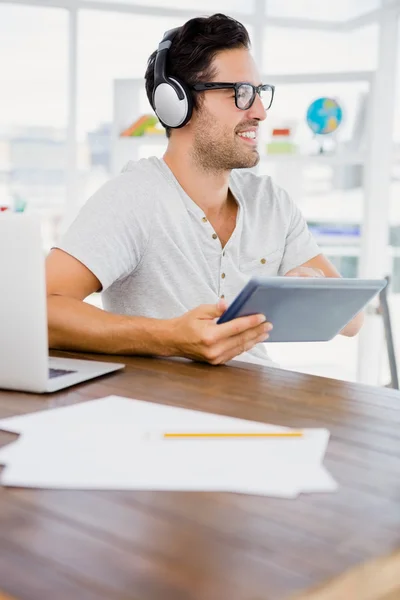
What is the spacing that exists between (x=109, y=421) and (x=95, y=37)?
4.50m

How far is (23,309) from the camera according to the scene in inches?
42.4

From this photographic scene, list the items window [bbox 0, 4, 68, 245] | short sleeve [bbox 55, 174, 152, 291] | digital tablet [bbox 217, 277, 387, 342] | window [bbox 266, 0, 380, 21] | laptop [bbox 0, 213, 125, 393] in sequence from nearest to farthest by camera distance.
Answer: laptop [bbox 0, 213, 125, 393]
digital tablet [bbox 217, 277, 387, 342]
short sleeve [bbox 55, 174, 152, 291]
window [bbox 0, 4, 68, 245]
window [bbox 266, 0, 380, 21]

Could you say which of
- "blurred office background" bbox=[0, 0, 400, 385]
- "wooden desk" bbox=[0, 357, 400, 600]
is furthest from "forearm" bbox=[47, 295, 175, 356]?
"blurred office background" bbox=[0, 0, 400, 385]

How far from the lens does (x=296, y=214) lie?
199 centimetres

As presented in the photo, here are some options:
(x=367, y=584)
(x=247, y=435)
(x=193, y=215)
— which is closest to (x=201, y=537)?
(x=367, y=584)

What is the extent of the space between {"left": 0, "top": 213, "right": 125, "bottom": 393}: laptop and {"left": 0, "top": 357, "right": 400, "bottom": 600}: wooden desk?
0.24 m

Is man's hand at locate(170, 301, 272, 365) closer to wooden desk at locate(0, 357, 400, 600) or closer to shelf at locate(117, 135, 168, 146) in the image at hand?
wooden desk at locate(0, 357, 400, 600)

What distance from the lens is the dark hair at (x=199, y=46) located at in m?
1.84

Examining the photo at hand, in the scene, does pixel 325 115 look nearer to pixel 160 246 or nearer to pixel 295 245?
pixel 295 245

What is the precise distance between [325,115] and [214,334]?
3224mm

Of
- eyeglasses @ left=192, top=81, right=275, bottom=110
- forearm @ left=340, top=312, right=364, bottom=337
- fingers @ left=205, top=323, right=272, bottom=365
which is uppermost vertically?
eyeglasses @ left=192, top=81, right=275, bottom=110

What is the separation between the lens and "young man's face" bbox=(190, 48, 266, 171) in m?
1.85

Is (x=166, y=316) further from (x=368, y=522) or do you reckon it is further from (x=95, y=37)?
(x=95, y=37)

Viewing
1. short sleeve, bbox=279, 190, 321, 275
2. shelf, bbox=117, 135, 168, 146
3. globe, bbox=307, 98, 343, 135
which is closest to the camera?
short sleeve, bbox=279, 190, 321, 275
